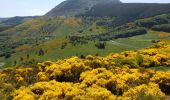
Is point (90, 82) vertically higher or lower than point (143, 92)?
lower

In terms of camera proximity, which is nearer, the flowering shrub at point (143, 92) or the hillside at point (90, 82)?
the flowering shrub at point (143, 92)

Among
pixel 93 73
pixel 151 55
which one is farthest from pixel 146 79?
pixel 151 55

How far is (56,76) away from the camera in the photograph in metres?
65.1

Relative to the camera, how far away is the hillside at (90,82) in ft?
154

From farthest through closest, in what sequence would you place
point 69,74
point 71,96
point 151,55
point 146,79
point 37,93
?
point 151,55
point 69,74
point 146,79
point 37,93
point 71,96

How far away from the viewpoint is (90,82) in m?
56.2

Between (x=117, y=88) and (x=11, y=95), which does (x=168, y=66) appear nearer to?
(x=117, y=88)

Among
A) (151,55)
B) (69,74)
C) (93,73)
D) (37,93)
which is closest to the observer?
(37,93)

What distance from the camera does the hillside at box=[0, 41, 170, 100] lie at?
154 feet

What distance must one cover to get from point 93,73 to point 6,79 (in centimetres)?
1637

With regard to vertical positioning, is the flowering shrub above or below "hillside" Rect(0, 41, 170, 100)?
above

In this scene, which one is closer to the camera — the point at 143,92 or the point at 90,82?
the point at 143,92

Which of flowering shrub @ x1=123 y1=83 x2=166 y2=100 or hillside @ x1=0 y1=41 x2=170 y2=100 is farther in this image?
hillside @ x1=0 y1=41 x2=170 y2=100

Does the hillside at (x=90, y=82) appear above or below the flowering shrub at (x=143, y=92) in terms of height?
below
